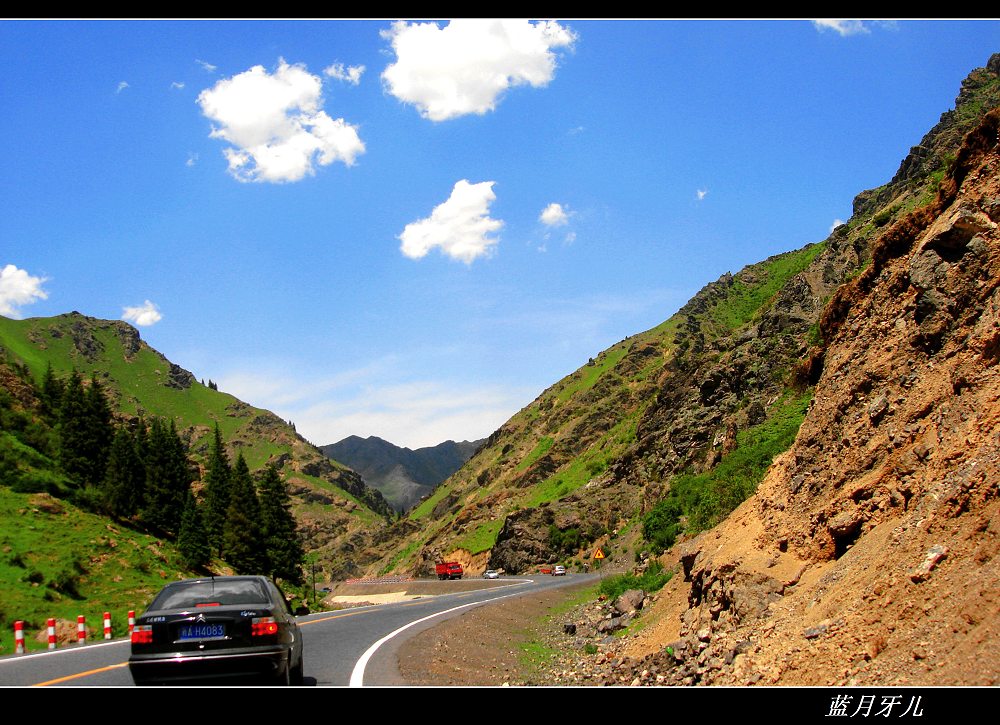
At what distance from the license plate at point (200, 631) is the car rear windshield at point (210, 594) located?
1.05ft

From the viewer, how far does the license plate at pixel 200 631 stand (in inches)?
320

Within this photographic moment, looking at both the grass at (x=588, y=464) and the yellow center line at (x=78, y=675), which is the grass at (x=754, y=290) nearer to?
the grass at (x=588, y=464)

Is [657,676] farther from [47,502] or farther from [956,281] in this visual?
[47,502]

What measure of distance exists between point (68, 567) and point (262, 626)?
30.3 metres

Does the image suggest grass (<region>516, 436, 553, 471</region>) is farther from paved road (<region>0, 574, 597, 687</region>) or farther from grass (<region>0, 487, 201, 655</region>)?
paved road (<region>0, 574, 597, 687</region>)

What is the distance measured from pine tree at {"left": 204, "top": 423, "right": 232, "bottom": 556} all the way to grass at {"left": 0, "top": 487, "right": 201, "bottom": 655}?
751 inches

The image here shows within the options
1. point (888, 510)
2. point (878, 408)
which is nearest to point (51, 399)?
point (878, 408)

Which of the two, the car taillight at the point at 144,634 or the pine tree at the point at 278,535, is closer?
the car taillight at the point at 144,634

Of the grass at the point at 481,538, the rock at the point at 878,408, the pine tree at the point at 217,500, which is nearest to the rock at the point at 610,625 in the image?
the rock at the point at 878,408

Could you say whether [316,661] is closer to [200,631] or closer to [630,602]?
[200,631]

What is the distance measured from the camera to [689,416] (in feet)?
166

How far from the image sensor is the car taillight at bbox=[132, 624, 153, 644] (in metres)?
8.09

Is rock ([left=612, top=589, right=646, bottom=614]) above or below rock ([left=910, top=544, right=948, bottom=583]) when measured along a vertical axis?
below

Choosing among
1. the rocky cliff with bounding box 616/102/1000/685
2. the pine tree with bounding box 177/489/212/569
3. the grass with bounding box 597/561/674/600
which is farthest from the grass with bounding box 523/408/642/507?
the rocky cliff with bounding box 616/102/1000/685
